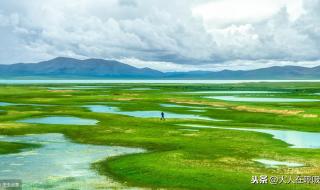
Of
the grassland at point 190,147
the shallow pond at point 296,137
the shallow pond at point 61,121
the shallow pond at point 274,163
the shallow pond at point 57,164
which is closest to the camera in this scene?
the shallow pond at point 57,164

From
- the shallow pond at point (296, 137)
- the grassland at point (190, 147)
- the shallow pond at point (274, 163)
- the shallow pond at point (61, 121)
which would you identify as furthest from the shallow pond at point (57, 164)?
the shallow pond at point (296, 137)

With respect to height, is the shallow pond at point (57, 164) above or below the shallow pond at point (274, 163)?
above

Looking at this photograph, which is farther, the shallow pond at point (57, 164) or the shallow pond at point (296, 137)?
the shallow pond at point (296, 137)

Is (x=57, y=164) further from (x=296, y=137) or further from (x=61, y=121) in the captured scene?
(x=61, y=121)

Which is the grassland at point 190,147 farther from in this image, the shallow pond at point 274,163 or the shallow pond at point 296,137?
the shallow pond at point 296,137

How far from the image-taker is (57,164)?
4194 centimetres

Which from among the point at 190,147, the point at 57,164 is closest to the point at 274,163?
the point at 190,147

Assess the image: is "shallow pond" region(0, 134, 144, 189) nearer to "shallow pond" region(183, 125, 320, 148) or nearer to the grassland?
the grassland

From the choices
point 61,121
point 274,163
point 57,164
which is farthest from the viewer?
point 61,121

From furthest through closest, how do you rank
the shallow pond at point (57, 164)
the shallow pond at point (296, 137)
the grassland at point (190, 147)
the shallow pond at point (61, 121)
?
the shallow pond at point (61, 121)
the shallow pond at point (296, 137)
the grassland at point (190, 147)
the shallow pond at point (57, 164)

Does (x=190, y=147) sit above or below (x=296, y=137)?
above

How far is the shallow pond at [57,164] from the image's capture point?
35.0m

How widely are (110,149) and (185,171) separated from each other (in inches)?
595

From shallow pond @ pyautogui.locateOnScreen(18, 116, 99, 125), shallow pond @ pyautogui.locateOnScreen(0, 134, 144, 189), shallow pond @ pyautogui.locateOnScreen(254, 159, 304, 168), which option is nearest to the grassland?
shallow pond @ pyautogui.locateOnScreen(254, 159, 304, 168)
